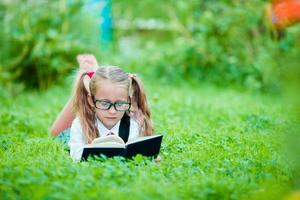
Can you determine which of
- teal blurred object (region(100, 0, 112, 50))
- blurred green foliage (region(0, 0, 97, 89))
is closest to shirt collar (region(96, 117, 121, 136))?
blurred green foliage (region(0, 0, 97, 89))

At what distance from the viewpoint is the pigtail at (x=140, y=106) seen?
17.6ft

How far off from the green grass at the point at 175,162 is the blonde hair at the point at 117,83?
25 centimetres

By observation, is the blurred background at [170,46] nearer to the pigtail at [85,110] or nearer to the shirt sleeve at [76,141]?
the pigtail at [85,110]

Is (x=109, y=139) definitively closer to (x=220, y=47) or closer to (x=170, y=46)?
(x=220, y=47)

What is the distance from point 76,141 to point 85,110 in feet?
0.88

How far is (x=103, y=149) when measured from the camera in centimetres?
466

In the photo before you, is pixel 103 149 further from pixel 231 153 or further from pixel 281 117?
pixel 281 117

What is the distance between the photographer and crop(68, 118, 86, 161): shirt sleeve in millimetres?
5035

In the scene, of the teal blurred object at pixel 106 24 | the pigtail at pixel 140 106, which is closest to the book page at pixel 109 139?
the pigtail at pixel 140 106

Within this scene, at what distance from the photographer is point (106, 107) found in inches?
201

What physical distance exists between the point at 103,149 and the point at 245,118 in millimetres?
2426

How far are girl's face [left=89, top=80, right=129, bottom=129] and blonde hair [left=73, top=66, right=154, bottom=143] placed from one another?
0.04 m

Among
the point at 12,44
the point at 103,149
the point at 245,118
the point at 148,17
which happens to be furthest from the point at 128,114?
the point at 148,17

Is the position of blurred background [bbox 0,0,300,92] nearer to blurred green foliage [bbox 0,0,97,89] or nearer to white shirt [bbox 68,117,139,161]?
blurred green foliage [bbox 0,0,97,89]
